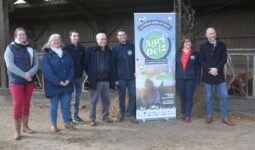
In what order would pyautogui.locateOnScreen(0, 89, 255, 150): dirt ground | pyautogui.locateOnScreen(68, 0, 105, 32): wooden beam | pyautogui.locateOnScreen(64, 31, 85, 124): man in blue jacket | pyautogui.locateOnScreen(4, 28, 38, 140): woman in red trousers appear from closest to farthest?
pyautogui.locateOnScreen(0, 89, 255, 150): dirt ground < pyautogui.locateOnScreen(4, 28, 38, 140): woman in red trousers < pyautogui.locateOnScreen(64, 31, 85, 124): man in blue jacket < pyautogui.locateOnScreen(68, 0, 105, 32): wooden beam

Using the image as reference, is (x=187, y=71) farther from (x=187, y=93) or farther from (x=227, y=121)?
(x=227, y=121)

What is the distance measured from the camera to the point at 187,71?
5.39 meters

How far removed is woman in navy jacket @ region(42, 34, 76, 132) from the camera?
15.4ft

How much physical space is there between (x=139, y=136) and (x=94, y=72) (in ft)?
4.65

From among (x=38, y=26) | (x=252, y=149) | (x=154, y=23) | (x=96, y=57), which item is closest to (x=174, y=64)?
(x=154, y=23)

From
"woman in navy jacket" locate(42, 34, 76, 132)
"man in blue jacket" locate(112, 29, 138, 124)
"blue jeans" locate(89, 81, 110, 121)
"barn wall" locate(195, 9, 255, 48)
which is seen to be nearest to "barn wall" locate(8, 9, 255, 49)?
"barn wall" locate(195, 9, 255, 48)

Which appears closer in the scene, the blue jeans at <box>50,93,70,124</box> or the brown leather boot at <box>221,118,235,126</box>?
the blue jeans at <box>50,93,70,124</box>

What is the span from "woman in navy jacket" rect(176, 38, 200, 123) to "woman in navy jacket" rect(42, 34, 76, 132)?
205 cm

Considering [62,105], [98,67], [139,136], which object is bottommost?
[139,136]

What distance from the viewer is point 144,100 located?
5535mm

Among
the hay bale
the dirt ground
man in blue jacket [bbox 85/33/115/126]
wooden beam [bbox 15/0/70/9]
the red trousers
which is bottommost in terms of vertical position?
the dirt ground

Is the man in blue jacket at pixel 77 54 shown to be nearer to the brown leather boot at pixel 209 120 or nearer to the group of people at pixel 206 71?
the group of people at pixel 206 71

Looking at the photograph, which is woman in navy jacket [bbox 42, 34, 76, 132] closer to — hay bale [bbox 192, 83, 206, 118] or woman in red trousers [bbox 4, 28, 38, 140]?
woman in red trousers [bbox 4, 28, 38, 140]

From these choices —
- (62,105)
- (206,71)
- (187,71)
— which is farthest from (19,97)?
(206,71)
